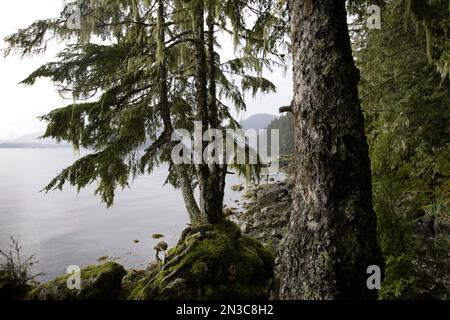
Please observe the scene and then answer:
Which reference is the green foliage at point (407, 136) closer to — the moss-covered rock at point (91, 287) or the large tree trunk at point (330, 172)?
the large tree trunk at point (330, 172)

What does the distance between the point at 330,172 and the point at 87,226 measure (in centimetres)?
1615

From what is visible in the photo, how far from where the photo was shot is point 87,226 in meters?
16.4

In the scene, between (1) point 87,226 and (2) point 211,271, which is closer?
(2) point 211,271

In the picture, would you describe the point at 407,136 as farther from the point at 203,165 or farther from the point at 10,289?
the point at 10,289

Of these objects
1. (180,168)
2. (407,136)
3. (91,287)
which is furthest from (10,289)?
(407,136)

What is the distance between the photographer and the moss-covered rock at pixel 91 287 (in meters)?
5.64

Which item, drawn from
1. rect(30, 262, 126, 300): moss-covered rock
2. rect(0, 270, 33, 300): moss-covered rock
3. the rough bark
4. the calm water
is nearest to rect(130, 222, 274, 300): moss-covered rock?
the rough bark

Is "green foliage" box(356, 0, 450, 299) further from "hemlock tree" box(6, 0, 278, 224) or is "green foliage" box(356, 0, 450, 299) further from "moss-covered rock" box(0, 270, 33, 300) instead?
"moss-covered rock" box(0, 270, 33, 300)

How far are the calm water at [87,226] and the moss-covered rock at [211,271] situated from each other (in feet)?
14.6

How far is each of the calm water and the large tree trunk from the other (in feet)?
22.9

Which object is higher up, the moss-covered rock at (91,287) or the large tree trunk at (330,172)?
the large tree trunk at (330,172)

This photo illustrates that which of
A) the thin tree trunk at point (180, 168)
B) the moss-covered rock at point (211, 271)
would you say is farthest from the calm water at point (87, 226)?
the moss-covered rock at point (211, 271)
